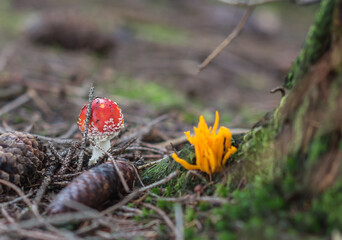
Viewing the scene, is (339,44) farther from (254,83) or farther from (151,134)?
(254,83)

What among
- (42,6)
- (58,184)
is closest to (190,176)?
(58,184)

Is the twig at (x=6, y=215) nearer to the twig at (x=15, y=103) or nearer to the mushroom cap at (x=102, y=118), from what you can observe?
the mushroom cap at (x=102, y=118)

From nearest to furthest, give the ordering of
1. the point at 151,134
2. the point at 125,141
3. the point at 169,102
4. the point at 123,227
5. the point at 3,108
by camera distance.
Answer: the point at 123,227 → the point at 125,141 → the point at 151,134 → the point at 3,108 → the point at 169,102

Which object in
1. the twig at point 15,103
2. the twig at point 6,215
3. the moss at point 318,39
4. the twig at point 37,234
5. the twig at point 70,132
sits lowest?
the twig at point 37,234

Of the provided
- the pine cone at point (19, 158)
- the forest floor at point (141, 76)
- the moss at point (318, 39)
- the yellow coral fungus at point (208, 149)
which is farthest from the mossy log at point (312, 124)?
the pine cone at point (19, 158)

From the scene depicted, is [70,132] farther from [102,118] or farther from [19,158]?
[19,158]

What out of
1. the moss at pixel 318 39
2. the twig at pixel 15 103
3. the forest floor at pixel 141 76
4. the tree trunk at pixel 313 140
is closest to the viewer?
the tree trunk at pixel 313 140

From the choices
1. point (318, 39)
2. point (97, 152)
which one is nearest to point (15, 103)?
point (97, 152)
